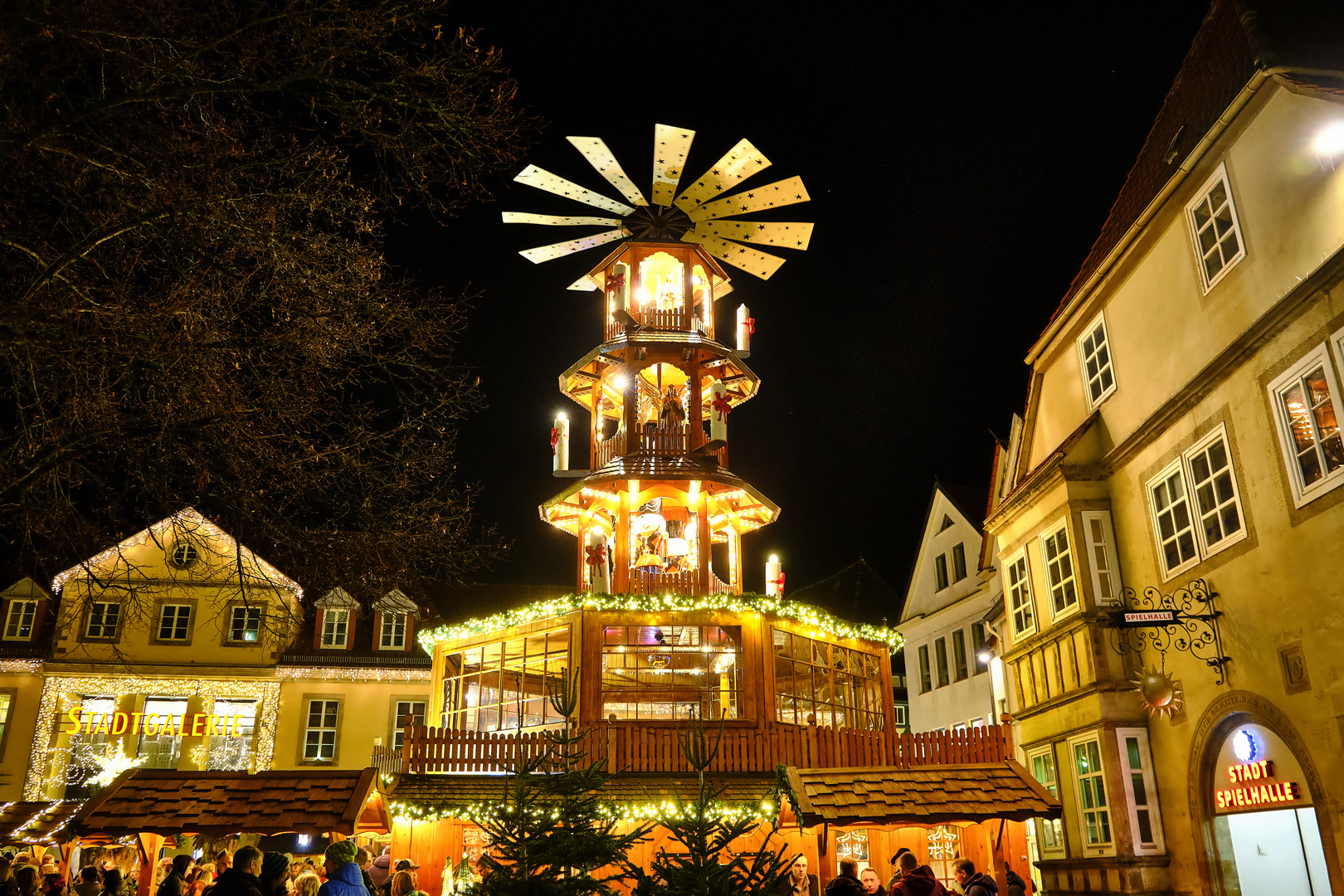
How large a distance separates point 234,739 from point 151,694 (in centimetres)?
292

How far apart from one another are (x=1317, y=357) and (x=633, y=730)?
12.3 m

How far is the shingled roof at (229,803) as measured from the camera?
47.0ft

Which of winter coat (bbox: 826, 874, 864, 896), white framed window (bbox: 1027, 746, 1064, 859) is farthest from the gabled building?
winter coat (bbox: 826, 874, 864, 896)

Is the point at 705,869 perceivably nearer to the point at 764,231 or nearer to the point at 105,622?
the point at 764,231

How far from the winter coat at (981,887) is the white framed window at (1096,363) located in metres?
9.16

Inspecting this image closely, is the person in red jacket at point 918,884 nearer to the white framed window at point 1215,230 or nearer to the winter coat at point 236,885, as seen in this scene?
the winter coat at point 236,885

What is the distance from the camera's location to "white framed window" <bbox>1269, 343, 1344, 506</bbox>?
11.2 metres

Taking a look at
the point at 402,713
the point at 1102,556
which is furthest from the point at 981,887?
the point at 402,713

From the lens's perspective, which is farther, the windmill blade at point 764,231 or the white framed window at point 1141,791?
the windmill blade at point 764,231

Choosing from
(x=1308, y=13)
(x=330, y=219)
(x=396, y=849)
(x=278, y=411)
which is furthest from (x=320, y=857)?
(x=1308, y=13)

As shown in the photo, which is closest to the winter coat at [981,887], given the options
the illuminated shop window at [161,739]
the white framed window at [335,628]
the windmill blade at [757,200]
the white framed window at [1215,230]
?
the white framed window at [1215,230]

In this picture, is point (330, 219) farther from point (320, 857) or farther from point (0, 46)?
point (320, 857)

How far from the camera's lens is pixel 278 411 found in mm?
9086

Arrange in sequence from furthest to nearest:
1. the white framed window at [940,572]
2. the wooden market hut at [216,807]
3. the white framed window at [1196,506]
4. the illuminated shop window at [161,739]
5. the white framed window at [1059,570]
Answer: the white framed window at [940,572] → the illuminated shop window at [161,739] → the white framed window at [1059,570] → the wooden market hut at [216,807] → the white framed window at [1196,506]
